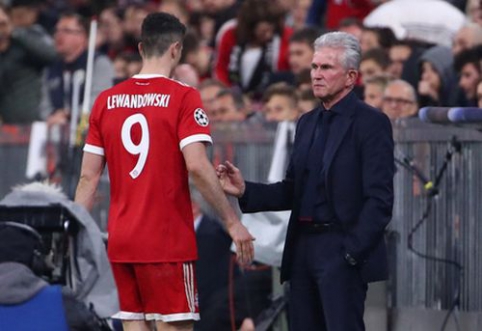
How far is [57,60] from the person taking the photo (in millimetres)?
16359

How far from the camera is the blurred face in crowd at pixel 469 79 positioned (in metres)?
12.3

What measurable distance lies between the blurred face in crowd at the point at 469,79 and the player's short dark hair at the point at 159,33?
4.11 metres

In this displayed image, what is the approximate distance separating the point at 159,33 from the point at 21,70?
315 inches

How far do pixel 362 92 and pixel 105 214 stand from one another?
2.52 meters

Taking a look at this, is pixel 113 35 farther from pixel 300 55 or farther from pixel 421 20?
pixel 421 20

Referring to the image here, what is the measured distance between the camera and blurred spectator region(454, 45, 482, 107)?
40.4 ft

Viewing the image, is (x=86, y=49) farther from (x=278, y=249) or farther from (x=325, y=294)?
(x=325, y=294)

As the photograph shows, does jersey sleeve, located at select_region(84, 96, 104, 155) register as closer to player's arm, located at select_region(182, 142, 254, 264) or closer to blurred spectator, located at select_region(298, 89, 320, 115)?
player's arm, located at select_region(182, 142, 254, 264)

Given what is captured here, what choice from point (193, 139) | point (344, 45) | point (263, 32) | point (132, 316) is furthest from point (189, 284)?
point (263, 32)

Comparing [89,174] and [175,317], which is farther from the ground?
[89,174]

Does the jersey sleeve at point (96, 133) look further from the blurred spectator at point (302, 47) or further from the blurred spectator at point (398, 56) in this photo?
the blurred spectator at point (302, 47)

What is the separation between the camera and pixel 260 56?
15578 millimetres

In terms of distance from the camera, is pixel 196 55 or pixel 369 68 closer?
pixel 369 68

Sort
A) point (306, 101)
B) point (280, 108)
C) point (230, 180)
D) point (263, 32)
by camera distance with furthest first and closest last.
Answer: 1. point (263, 32)
2. point (280, 108)
3. point (306, 101)
4. point (230, 180)
